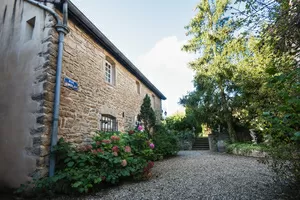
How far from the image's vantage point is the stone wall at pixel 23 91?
326cm

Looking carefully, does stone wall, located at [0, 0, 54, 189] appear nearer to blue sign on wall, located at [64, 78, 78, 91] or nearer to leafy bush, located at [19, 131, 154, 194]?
leafy bush, located at [19, 131, 154, 194]

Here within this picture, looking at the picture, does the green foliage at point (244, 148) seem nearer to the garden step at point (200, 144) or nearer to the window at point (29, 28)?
the garden step at point (200, 144)

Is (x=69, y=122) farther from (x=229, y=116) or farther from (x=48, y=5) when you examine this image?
(x=229, y=116)

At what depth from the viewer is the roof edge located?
173 inches

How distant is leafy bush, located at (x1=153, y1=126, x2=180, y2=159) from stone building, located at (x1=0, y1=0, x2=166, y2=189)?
225 centimetres

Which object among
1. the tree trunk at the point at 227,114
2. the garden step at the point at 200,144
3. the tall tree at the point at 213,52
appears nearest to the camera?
the tall tree at the point at 213,52

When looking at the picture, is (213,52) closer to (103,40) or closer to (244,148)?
(244,148)

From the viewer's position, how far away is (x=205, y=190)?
106 inches

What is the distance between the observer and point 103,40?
5.59m

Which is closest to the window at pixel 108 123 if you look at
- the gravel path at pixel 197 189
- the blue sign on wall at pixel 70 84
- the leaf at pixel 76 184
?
the blue sign on wall at pixel 70 84

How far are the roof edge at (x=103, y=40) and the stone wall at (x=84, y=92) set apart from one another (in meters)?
0.17

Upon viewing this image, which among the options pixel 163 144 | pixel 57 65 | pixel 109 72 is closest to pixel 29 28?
pixel 57 65

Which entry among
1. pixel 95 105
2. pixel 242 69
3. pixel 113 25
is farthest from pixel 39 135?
pixel 242 69

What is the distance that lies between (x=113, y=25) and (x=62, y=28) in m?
2.73
